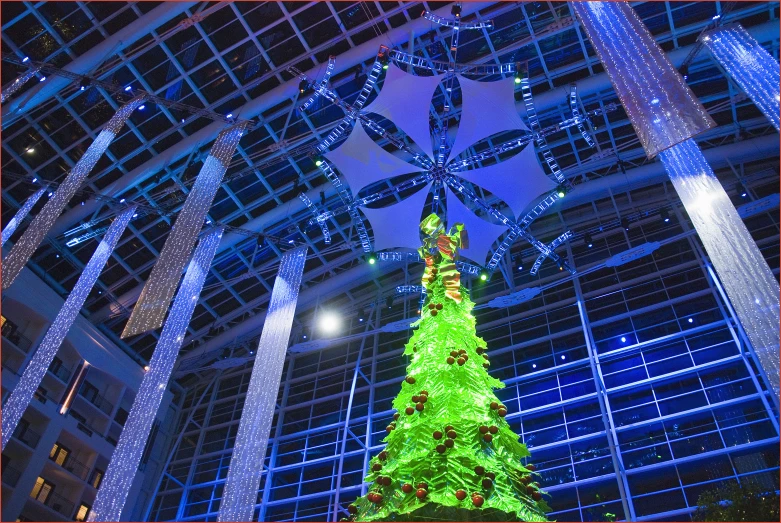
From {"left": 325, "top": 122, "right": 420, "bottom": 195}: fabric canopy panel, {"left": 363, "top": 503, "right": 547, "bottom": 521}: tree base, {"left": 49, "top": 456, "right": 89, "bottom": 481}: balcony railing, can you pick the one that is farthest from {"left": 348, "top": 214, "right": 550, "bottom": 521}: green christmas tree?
{"left": 49, "top": 456, "right": 89, "bottom": 481}: balcony railing

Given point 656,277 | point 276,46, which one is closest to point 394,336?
point 656,277

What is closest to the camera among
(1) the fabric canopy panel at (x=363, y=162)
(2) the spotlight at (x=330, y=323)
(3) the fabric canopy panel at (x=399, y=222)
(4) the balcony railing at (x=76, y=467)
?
(1) the fabric canopy panel at (x=363, y=162)

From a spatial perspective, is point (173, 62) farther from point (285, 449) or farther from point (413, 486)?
point (413, 486)

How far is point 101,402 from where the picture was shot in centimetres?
2103

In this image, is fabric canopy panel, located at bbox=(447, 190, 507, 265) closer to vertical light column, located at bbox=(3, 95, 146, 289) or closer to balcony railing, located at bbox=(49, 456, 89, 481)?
vertical light column, located at bbox=(3, 95, 146, 289)

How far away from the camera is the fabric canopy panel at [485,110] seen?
13.6 m

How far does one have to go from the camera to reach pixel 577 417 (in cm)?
1664

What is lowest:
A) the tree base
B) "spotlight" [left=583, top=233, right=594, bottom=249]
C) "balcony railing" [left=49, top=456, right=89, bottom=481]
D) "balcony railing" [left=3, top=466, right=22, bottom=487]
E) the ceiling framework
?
the tree base

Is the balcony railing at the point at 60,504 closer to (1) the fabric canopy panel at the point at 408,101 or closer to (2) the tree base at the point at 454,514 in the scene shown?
(1) the fabric canopy panel at the point at 408,101

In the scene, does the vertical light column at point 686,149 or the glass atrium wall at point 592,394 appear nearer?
the vertical light column at point 686,149

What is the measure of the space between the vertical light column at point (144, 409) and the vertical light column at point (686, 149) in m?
9.20

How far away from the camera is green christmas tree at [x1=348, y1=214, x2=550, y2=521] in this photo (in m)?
4.41

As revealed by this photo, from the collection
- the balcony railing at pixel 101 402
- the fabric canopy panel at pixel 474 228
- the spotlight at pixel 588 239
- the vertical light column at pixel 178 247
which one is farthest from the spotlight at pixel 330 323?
the vertical light column at pixel 178 247

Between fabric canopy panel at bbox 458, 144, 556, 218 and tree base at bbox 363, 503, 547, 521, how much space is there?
1107cm
